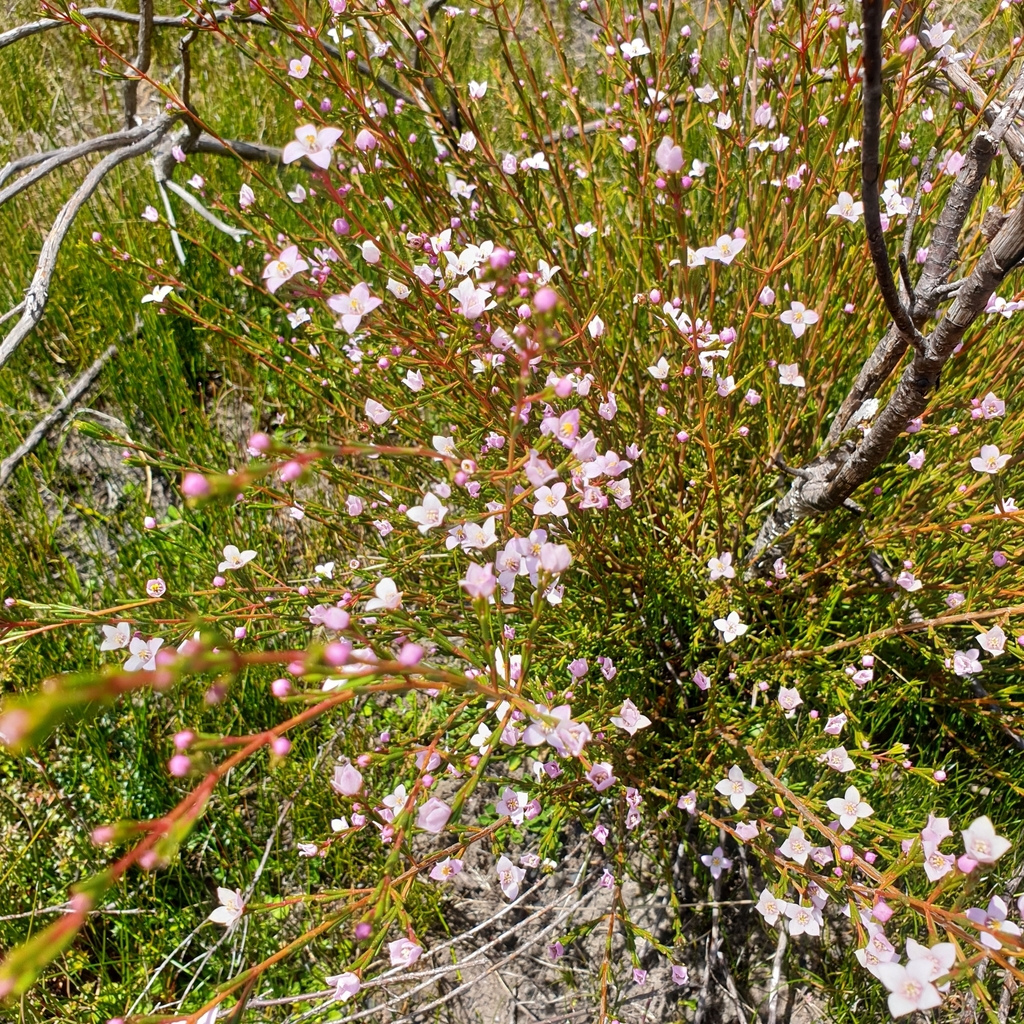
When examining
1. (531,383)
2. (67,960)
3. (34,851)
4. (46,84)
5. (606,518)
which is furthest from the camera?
(46,84)

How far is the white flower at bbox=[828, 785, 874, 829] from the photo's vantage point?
1654 millimetres

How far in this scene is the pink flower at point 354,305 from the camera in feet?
5.31

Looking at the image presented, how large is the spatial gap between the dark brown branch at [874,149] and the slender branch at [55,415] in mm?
2751

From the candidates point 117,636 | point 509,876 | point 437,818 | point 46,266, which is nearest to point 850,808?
Answer: point 509,876

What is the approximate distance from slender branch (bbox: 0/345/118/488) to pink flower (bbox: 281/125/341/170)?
1842 millimetres

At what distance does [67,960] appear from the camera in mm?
2287

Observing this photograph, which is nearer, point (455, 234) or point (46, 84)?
point (455, 234)

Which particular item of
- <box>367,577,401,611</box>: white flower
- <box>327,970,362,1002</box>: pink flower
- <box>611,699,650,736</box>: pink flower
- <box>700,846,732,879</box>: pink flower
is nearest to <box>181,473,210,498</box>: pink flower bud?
<box>367,577,401,611</box>: white flower

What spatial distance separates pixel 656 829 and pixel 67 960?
1.80 meters

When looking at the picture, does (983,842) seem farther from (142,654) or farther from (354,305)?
(142,654)

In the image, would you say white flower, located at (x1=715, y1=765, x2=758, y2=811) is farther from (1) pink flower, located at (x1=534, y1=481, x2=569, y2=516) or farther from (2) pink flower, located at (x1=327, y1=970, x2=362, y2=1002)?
(2) pink flower, located at (x1=327, y1=970, x2=362, y2=1002)

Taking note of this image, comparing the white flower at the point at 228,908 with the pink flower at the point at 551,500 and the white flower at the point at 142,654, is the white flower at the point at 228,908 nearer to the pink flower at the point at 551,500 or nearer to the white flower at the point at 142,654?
the white flower at the point at 142,654

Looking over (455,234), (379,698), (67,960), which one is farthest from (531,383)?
(67,960)

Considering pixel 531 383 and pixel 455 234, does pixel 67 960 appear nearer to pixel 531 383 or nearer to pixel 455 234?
pixel 531 383
